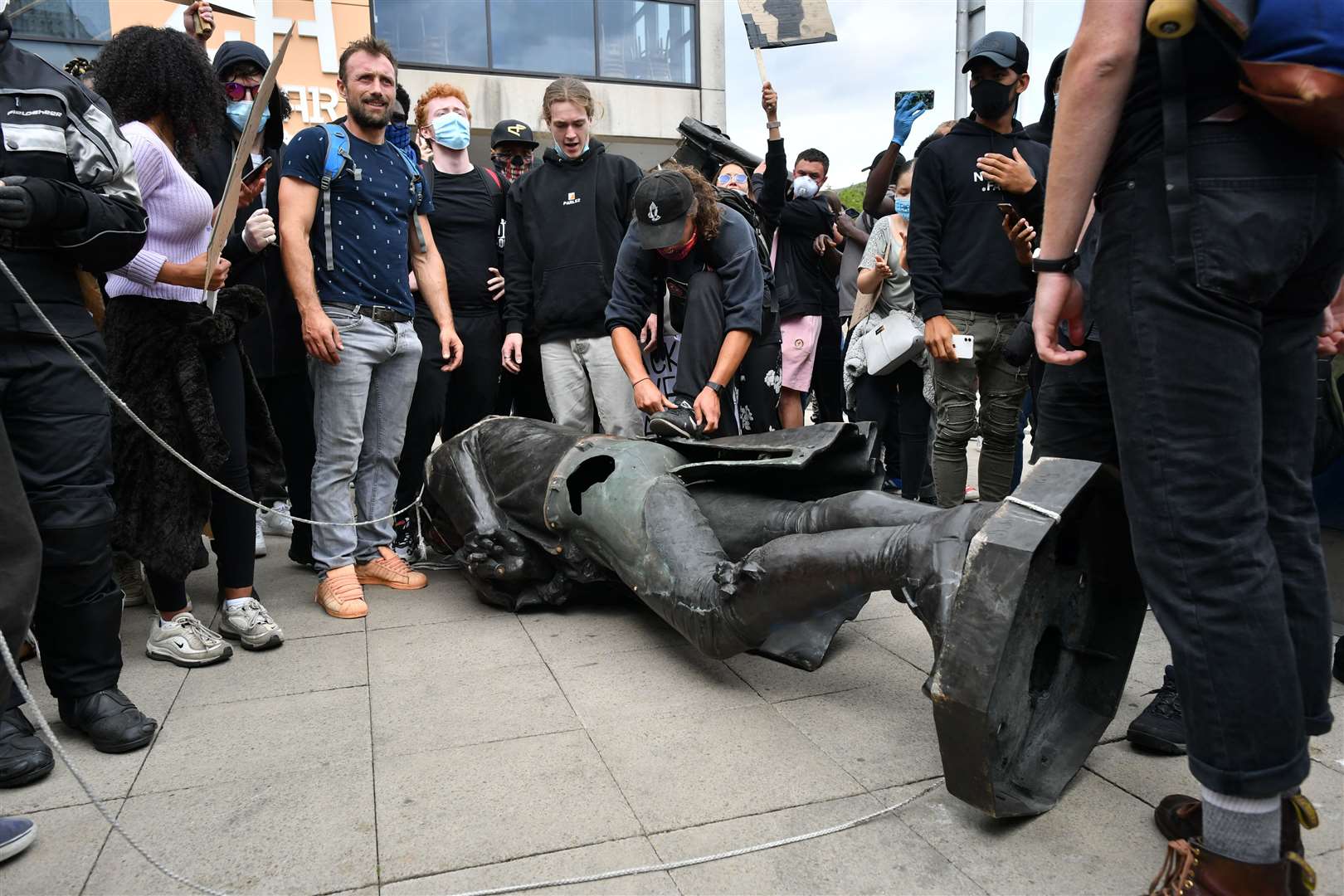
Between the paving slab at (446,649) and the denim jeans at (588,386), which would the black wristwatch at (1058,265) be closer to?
the paving slab at (446,649)

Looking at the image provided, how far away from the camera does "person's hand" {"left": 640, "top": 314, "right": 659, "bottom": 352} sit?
4.26 metres

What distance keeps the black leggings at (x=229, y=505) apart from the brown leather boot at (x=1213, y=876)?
2945 mm

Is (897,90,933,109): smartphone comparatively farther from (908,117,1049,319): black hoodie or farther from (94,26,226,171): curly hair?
(94,26,226,171): curly hair

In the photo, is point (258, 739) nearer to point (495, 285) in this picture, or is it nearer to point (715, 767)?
point (715, 767)

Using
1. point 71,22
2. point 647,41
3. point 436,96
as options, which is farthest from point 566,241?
point 647,41

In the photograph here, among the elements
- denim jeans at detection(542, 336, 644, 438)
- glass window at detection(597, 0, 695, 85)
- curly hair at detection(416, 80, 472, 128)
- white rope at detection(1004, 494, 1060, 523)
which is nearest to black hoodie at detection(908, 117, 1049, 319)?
denim jeans at detection(542, 336, 644, 438)

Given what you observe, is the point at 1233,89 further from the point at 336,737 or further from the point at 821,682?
the point at 336,737

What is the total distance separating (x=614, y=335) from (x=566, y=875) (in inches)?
104

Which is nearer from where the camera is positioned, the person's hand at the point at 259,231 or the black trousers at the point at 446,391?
the person's hand at the point at 259,231

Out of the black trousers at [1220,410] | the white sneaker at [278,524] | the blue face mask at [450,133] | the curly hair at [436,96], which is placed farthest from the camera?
the white sneaker at [278,524]

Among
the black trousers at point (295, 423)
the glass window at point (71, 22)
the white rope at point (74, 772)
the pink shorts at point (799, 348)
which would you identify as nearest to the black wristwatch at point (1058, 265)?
the white rope at point (74, 772)

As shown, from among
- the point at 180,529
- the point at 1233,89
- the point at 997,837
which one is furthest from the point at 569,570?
the point at 1233,89

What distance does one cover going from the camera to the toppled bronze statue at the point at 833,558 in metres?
1.80

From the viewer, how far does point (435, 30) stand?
1546 centimetres
